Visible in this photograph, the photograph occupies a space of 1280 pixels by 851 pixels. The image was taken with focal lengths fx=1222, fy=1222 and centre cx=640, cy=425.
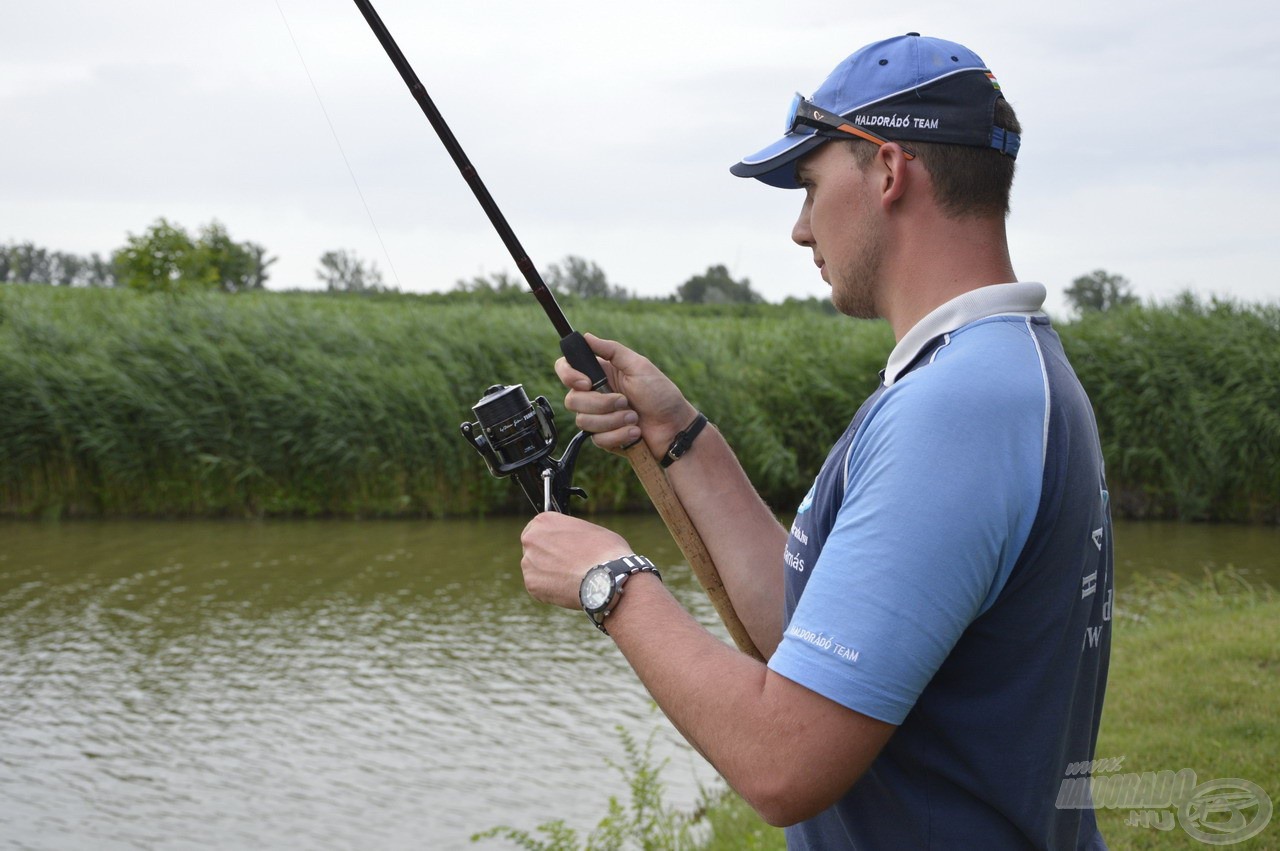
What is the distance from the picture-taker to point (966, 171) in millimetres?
1450

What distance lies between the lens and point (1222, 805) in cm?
308

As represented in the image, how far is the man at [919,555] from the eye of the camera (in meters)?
1.22

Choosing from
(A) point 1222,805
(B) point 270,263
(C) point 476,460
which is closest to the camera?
(A) point 1222,805

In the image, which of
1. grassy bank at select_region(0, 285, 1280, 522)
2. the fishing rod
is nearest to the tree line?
grassy bank at select_region(0, 285, 1280, 522)

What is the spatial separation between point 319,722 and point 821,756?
5.26 metres

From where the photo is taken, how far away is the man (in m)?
1.22

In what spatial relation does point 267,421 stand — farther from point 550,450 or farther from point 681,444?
point 681,444

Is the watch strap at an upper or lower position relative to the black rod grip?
lower

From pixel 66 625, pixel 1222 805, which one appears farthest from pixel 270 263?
pixel 1222 805

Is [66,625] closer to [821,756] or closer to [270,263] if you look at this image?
[821,756]

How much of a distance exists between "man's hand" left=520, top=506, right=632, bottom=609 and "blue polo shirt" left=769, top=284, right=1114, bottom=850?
0.24 m

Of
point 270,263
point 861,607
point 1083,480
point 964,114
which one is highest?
point 270,263

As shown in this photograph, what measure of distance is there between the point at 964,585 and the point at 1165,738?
3.46 metres

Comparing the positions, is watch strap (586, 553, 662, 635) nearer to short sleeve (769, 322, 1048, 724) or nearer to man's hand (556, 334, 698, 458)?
short sleeve (769, 322, 1048, 724)
